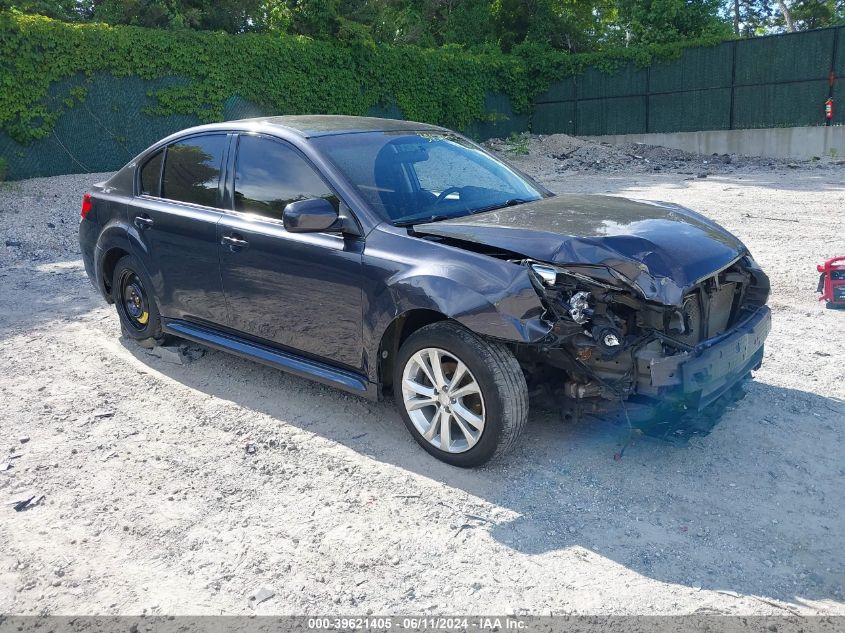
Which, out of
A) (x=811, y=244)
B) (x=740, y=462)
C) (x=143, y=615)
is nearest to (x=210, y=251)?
(x=143, y=615)

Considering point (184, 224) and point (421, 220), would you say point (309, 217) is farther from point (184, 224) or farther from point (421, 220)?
point (184, 224)

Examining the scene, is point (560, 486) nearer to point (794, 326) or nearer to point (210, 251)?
point (210, 251)

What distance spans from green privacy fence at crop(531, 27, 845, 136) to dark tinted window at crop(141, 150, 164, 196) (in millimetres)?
22310

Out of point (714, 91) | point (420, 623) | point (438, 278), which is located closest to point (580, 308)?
point (438, 278)

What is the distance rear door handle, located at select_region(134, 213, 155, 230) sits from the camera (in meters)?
5.50

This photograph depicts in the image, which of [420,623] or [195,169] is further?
[195,169]

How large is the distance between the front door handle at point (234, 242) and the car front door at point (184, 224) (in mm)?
105

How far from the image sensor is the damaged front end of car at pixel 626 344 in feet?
11.9

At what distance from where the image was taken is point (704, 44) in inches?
967

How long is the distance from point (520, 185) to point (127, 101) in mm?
14491

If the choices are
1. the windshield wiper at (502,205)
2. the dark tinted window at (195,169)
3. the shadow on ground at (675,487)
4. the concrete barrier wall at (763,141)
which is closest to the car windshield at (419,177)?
the windshield wiper at (502,205)

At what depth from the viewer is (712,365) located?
372 centimetres

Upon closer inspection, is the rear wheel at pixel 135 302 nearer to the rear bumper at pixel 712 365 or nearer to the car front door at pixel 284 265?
the car front door at pixel 284 265

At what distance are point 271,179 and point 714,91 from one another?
23.4 meters
